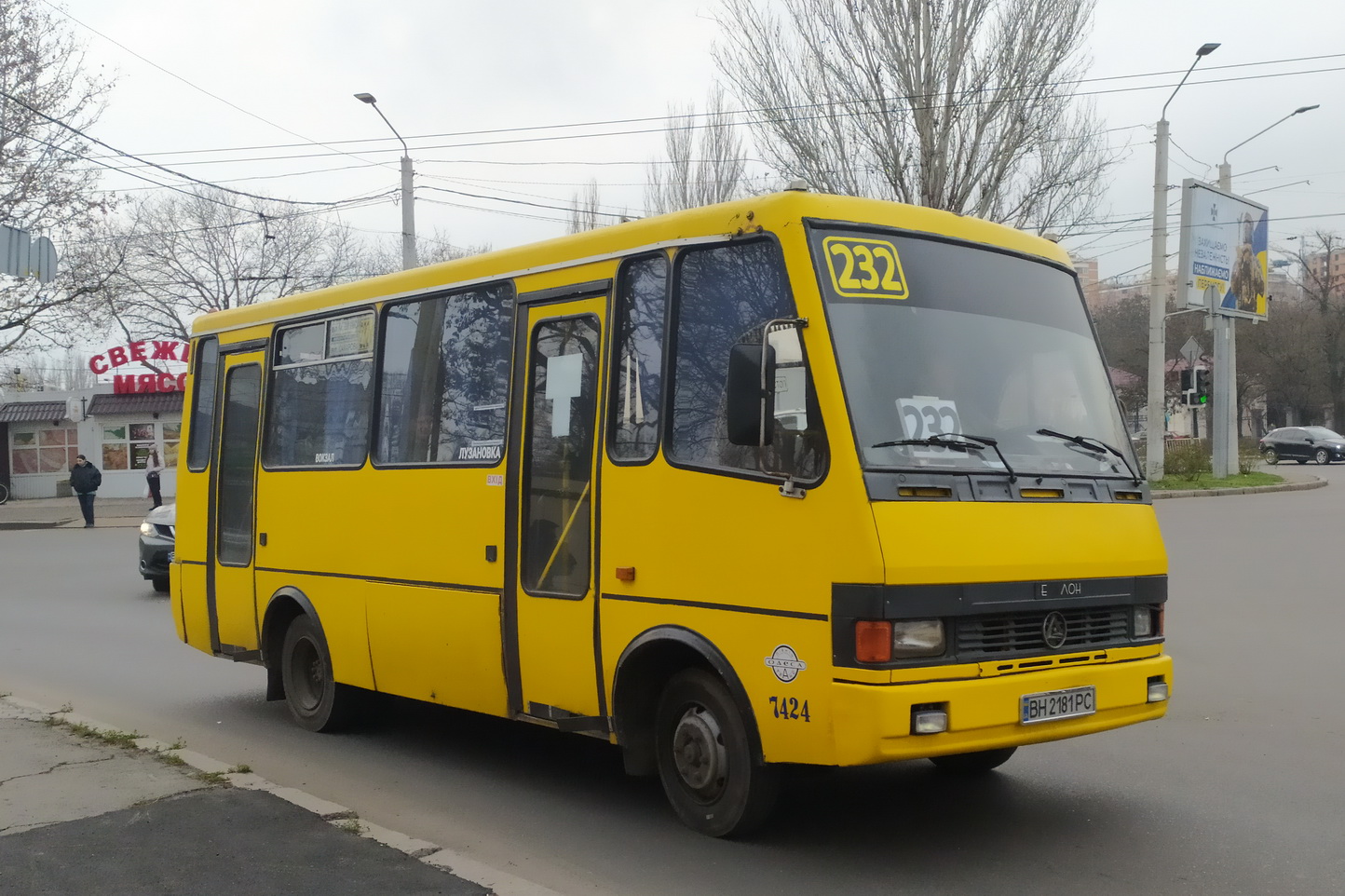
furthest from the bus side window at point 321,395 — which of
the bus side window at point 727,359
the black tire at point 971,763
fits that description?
the black tire at point 971,763

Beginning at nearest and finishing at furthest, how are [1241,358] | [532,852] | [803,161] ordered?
[532,852] → [803,161] → [1241,358]

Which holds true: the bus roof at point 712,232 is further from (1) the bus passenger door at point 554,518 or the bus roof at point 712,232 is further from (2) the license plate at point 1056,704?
(2) the license plate at point 1056,704

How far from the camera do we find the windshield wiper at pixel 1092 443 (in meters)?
5.97

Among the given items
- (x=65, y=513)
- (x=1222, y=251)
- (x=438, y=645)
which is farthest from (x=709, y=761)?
(x=65, y=513)

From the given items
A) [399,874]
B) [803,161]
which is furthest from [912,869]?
[803,161]

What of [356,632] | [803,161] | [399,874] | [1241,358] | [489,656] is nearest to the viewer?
[399,874]

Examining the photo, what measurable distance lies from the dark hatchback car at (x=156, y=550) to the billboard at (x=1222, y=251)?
92.4ft

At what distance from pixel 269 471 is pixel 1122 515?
5.77 m

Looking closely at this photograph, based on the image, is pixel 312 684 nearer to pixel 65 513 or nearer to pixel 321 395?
pixel 321 395

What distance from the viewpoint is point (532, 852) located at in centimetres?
580

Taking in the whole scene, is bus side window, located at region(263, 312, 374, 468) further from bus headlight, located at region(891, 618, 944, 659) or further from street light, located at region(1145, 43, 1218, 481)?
street light, located at region(1145, 43, 1218, 481)

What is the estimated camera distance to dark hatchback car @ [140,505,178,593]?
17375mm

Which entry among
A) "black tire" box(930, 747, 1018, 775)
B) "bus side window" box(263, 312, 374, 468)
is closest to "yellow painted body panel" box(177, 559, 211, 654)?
"bus side window" box(263, 312, 374, 468)

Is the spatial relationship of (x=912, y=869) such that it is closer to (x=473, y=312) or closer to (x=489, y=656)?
(x=489, y=656)
